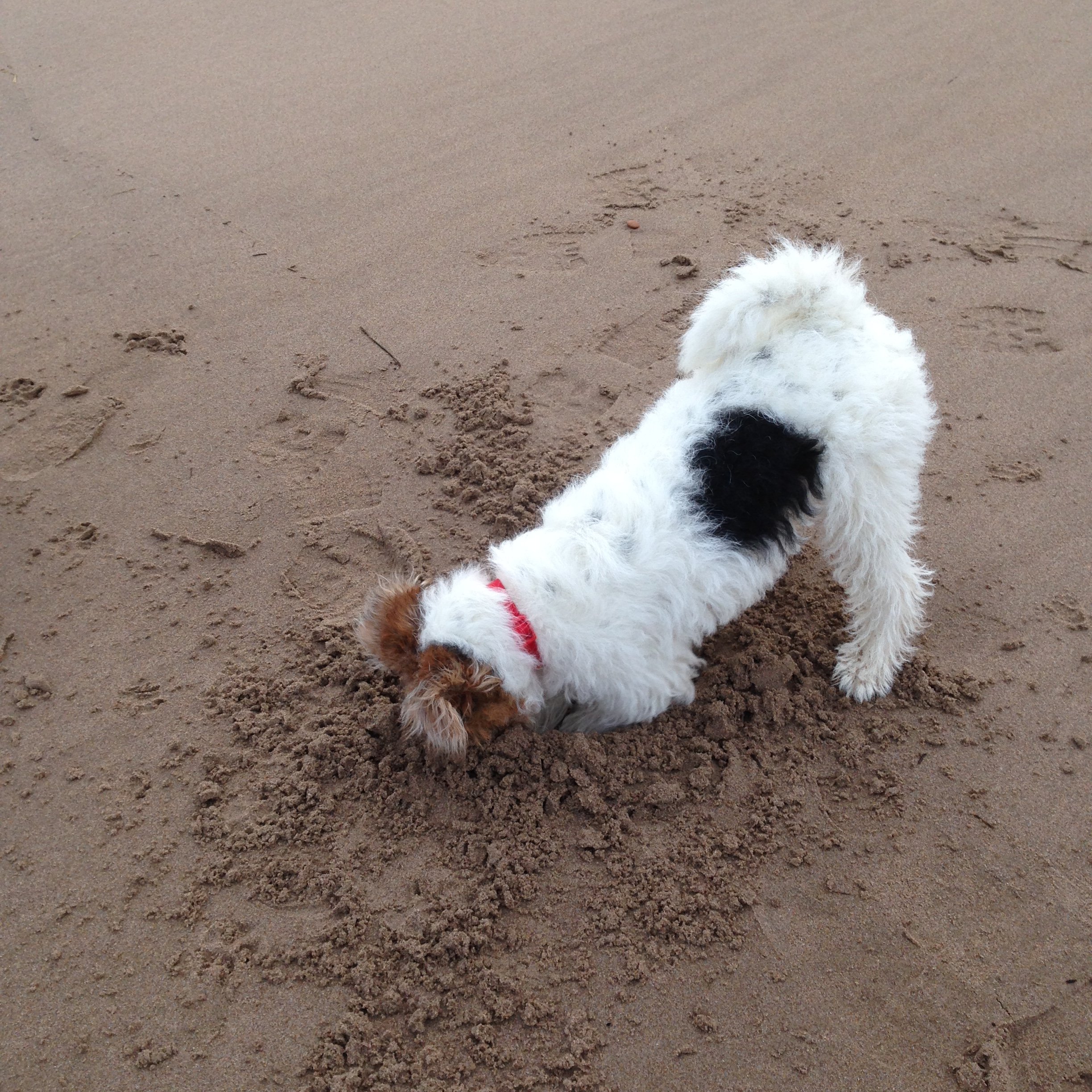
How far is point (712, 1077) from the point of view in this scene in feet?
7.47

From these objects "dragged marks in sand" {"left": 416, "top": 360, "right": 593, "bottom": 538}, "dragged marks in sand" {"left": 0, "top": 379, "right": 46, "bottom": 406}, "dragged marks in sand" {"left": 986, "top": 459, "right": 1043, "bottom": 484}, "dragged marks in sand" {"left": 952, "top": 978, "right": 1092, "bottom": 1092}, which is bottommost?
"dragged marks in sand" {"left": 952, "top": 978, "right": 1092, "bottom": 1092}

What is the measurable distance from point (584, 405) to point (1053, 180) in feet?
13.3

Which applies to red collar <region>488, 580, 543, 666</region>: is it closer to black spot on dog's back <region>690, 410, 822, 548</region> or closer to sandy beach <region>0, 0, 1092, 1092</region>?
sandy beach <region>0, 0, 1092, 1092</region>

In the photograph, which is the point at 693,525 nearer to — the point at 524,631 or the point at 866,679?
the point at 524,631

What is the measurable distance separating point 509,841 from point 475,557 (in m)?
1.33

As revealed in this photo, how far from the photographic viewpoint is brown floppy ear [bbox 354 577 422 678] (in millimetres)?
2742

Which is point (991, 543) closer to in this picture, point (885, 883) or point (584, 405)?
point (885, 883)

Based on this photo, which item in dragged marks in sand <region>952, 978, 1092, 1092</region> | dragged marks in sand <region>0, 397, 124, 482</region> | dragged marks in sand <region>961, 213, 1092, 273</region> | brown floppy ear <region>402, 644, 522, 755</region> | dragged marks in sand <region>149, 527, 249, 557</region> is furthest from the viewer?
dragged marks in sand <region>961, 213, 1092, 273</region>

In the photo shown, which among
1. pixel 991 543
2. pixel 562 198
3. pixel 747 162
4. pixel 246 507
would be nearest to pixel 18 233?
pixel 246 507

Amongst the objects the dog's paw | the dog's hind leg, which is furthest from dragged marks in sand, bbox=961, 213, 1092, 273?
the dog's paw

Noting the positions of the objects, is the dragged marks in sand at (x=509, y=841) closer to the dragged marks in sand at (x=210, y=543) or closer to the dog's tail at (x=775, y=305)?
the dragged marks in sand at (x=210, y=543)

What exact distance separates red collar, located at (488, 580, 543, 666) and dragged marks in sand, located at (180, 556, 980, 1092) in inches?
15.2

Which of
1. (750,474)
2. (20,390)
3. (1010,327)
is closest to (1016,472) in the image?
Answer: (1010,327)

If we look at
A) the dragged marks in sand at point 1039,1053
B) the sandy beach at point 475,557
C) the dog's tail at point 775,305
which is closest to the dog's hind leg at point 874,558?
the sandy beach at point 475,557
